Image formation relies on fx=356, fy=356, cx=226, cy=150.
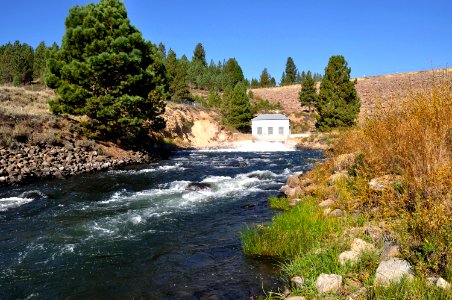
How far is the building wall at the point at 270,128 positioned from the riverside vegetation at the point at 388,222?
46.4 meters

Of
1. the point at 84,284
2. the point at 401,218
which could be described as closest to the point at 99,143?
the point at 84,284

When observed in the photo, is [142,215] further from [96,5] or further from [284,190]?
[96,5]

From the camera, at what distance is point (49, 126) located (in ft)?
Result: 86.3

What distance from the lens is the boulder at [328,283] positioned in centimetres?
532

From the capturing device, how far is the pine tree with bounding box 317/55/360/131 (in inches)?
1800

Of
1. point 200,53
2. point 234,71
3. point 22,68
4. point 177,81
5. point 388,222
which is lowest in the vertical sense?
point 388,222

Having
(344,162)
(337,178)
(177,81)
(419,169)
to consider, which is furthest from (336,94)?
(419,169)

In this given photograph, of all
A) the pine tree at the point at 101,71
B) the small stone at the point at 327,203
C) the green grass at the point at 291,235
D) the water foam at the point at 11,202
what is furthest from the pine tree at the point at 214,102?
the green grass at the point at 291,235

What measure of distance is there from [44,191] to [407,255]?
1592 cm

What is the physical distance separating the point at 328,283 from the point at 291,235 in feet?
8.88

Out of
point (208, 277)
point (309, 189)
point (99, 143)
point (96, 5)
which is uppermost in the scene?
point (96, 5)

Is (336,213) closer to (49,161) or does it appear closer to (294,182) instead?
(294,182)

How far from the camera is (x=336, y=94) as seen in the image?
4650 centimetres

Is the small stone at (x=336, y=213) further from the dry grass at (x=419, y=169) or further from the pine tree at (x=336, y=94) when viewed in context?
the pine tree at (x=336, y=94)
